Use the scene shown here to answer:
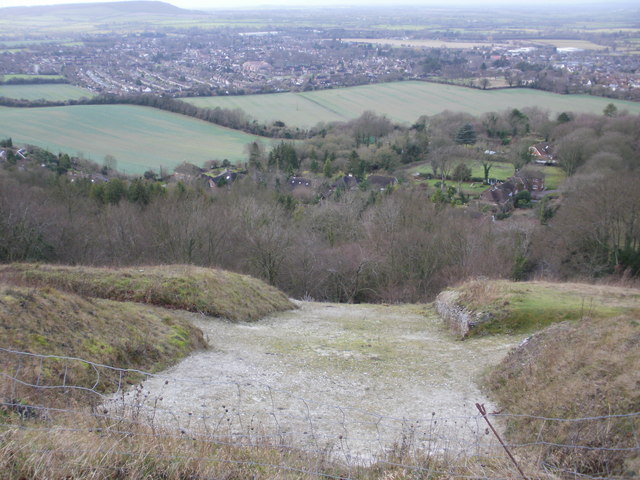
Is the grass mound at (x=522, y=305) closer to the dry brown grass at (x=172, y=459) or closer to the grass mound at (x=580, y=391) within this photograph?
the grass mound at (x=580, y=391)

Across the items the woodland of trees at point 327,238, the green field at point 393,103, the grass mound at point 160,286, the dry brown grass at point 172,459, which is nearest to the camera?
the dry brown grass at point 172,459

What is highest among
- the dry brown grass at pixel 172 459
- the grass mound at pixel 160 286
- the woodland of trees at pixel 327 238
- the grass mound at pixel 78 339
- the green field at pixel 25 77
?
the green field at pixel 25 77

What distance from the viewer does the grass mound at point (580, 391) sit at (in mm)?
7137

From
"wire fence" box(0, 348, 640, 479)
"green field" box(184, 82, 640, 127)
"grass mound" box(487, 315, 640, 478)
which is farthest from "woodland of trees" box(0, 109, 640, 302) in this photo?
"green field" box(184, 82, 640, 127)

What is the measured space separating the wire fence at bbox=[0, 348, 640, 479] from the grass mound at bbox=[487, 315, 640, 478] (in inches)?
2.0

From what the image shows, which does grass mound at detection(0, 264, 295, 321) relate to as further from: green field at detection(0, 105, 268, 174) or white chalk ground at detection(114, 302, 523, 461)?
green field at detection(0, 105, 268, 174)

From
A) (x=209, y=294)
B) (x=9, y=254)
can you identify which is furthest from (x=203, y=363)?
(x=9, y=254)

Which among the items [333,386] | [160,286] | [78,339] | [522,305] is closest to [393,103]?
[522,305]

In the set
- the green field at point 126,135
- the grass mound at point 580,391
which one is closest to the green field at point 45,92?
the green field at point 126,135

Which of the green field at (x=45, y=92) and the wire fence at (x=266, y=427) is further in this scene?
the green field at (x=45, y=92)

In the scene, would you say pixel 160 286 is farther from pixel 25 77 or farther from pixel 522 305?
pixel 25 77

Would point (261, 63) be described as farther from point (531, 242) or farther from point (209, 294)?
point (209, 294)

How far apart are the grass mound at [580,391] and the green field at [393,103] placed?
221ft

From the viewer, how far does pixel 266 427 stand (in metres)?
8.93
